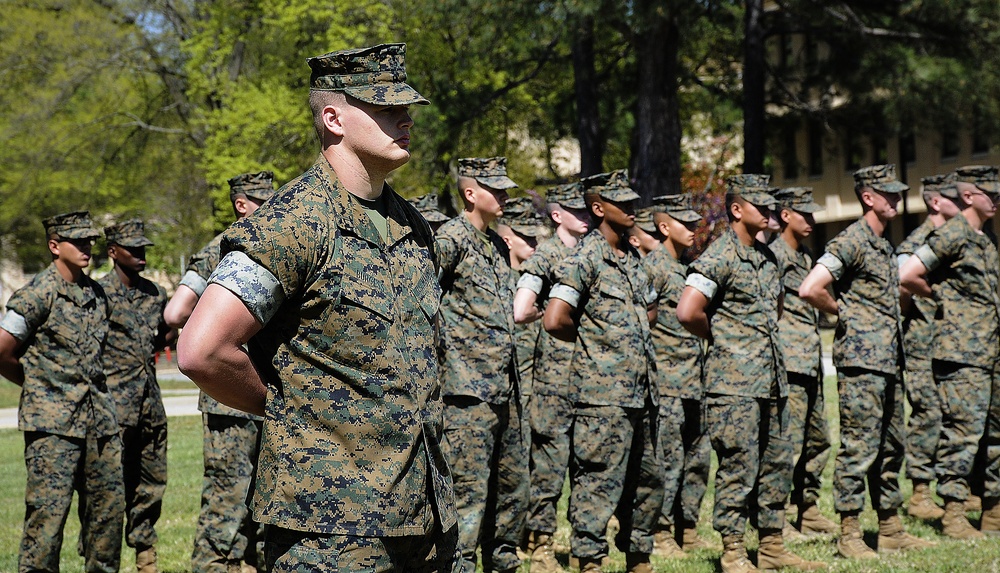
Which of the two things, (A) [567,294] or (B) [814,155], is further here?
(B) [814,155]

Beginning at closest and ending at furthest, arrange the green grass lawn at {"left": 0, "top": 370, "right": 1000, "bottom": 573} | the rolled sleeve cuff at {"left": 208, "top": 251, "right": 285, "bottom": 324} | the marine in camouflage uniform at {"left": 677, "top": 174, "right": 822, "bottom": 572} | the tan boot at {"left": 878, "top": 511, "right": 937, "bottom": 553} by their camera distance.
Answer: the rolled sleeve cuff at {"left": 208, "top": 251, "right": 285, "bottom": 324} < the marine in camouflage uniform at {"left": 677, "top": 174, "right": 822, "bottom": 572} < the green grass lawn at {"left": 0, "top": 370, "right": 1000, "bottom": 573} < the tan boot at {"left": 878, "top": 511, "right": 937, "bottom": 553}

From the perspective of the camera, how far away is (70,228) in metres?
7.65

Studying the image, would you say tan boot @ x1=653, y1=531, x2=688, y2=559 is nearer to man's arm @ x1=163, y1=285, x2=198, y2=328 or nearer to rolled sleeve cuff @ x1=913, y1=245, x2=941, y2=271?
rolled sleeve cuff @ x1=913, y1=245, x2=941, y2=271

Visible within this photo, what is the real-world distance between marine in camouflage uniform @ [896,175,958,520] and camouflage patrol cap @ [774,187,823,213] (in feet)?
2.75

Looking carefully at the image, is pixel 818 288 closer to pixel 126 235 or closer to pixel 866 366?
pixel 866 366

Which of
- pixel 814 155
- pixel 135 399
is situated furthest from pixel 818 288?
pixel 814 155

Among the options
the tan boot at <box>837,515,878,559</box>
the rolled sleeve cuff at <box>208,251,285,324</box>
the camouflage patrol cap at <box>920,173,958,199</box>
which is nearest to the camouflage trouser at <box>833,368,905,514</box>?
the tan boot at <box>837,515,878,559</box>

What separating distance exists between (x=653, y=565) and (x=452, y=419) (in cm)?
220

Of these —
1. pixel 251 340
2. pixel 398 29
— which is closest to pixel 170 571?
pixel 251 340

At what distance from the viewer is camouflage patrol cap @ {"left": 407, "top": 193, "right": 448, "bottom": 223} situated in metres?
9.70

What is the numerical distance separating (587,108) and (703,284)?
662 inches

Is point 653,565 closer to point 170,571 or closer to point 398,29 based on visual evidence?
point 170,571

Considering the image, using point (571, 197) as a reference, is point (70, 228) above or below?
below

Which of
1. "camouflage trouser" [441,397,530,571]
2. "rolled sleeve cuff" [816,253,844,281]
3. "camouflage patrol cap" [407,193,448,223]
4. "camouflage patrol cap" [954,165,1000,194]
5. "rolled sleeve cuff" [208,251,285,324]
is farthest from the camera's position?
"camouflage patrol cap" [407,193,448,223]
